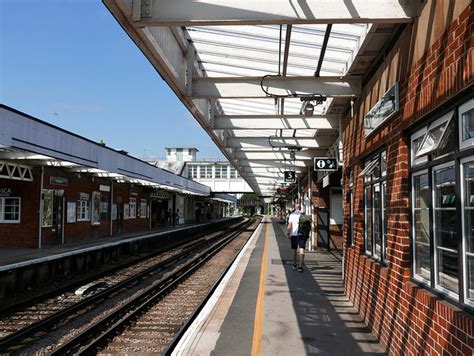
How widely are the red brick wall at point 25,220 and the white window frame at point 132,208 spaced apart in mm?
12147

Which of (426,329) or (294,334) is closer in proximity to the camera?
(426,329)

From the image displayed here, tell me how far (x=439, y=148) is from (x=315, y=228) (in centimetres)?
1441

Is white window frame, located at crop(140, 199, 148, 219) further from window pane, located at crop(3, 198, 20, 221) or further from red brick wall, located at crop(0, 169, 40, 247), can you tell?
window pane, located at crop(3, 198, 20, 221)

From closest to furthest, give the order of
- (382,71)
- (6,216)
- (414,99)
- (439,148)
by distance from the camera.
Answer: (439,148) → (414,99) → (382,71) → (6,216)

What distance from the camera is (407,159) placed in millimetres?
4824

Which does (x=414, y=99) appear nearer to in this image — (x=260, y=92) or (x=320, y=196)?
(x=260, y=92)

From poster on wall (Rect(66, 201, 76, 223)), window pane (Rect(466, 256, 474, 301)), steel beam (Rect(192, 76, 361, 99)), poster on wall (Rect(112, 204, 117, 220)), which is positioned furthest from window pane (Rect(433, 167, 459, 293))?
poster on wall (Rect(112, 204, 117, 220))

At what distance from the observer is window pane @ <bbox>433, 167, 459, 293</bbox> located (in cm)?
375

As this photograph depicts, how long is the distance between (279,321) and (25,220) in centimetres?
1370

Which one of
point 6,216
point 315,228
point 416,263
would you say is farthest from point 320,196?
point 416,263

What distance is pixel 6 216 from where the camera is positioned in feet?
57.5

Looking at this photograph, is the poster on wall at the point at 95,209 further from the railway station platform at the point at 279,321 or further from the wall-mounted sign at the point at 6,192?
the railway station platform at the point at 279,321

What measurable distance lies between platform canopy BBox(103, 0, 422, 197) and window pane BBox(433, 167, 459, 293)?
1.78 metres

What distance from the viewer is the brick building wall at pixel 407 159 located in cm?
333
